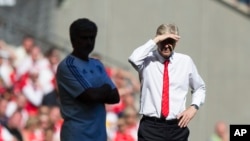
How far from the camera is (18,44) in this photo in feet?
57.5


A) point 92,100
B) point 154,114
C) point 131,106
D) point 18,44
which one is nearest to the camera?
point 92,100

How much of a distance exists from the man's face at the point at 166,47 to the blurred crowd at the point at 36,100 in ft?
16.4

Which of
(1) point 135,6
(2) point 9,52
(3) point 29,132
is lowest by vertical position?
(3) point 29,132

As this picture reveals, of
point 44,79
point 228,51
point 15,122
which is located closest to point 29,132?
point 15,122

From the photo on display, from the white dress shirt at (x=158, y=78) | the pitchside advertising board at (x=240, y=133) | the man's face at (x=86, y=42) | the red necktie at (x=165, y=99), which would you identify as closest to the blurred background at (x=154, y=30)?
the pitchside advertising board at (x=240, y=133)

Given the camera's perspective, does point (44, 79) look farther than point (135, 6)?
No

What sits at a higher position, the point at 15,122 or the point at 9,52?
the point at 9,52

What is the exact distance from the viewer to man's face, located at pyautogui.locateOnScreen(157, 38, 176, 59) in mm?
7326

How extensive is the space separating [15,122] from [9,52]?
11.7ft

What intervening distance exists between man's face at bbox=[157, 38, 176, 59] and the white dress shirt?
48 millimetres

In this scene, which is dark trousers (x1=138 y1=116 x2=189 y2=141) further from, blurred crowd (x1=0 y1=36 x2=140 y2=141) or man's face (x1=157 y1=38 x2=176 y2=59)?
blurred crowd (x1=0 y1=36 x2=140 y2=141)

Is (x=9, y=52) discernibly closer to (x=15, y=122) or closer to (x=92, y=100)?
(x=15, y=122)

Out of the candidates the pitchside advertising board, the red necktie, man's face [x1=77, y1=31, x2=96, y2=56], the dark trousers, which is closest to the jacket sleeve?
the red necktie

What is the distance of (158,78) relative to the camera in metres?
7.41
